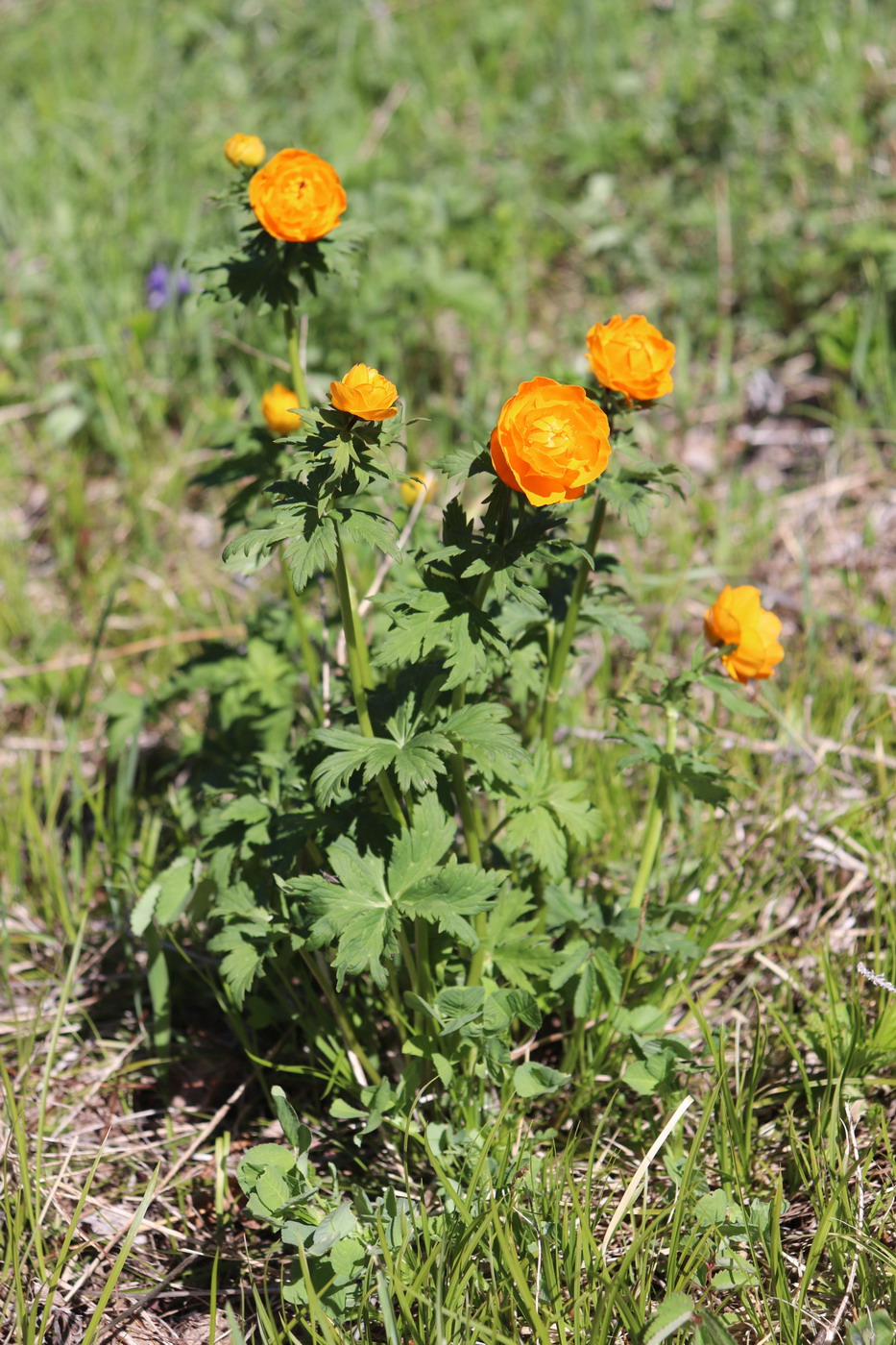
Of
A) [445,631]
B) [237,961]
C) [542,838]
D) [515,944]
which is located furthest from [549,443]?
[237,961]

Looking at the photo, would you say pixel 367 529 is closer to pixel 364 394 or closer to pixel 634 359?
pixel 364 394

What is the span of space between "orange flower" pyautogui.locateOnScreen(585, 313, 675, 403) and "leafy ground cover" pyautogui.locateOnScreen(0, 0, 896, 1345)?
729mm

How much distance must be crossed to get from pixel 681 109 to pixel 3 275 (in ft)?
9.14

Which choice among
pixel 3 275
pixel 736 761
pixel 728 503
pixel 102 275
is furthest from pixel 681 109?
pixel 736 761

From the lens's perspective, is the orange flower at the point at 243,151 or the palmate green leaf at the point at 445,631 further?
the orange flower at the point at 243,151

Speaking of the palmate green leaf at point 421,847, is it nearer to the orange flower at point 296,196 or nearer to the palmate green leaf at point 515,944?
the palmate green leaf at point 515,944

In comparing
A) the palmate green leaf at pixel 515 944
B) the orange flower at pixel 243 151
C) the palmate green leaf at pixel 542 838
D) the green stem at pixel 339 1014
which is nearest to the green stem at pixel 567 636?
the palmate green leaf at pixel 542 838

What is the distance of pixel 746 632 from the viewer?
171 cm

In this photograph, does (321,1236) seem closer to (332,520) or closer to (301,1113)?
(301,1113)

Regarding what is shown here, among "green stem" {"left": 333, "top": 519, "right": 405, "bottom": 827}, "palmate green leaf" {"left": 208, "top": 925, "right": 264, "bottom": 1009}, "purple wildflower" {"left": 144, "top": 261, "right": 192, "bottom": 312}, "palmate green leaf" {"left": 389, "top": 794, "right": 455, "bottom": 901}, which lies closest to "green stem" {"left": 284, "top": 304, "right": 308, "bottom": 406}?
"green stem" {"left": 333, "top": 519, "right": 405, "bottom": 827}

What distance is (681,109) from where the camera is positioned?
14.4ft

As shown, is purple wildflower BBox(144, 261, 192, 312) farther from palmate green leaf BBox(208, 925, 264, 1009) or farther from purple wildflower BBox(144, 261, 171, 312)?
palmate green leaf BBox(208, 925, 264, 1009)

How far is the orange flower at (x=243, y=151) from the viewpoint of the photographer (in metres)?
1.85

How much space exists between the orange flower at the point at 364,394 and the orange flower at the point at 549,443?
0.48ft
